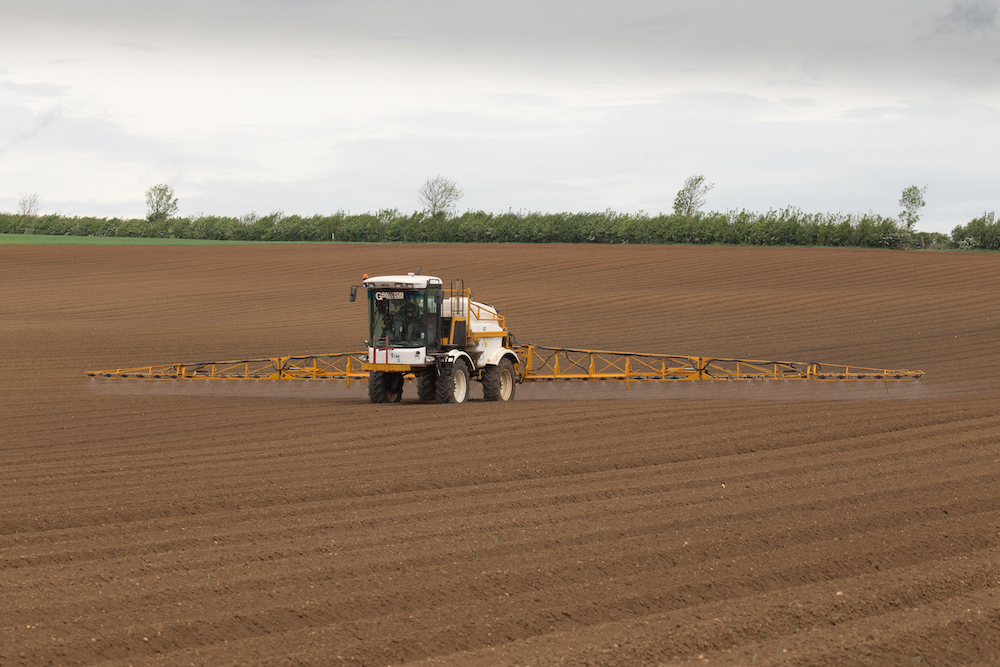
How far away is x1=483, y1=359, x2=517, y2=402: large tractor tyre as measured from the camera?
20797 mm

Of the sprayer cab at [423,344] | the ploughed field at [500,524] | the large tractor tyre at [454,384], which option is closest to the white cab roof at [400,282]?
the sprayer cab at [423,344]

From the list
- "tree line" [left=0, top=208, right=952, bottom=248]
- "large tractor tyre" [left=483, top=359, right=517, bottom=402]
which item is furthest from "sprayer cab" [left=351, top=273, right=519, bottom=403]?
"tree line" [left=0, top=208, right=952, bottom=248]

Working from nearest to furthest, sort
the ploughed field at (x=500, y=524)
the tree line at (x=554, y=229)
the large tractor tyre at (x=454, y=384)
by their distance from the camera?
the ploughed field at (x=500, y=524), the large tractor tyre at (x=454, y=384), the tree line at (x=554, y=229)

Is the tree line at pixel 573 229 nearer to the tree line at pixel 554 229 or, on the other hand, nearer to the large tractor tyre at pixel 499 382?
the tree line at pixel 554 229

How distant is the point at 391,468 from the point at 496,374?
8.87 metres

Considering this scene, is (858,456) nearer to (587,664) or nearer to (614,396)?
(587,664)

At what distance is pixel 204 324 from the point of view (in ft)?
110

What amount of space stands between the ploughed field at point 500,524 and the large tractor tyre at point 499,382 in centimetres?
93

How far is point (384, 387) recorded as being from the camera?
2005cm

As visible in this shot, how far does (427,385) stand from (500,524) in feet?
36.3

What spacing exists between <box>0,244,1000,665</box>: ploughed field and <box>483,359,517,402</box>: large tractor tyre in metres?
0.93

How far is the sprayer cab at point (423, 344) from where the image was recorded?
64.2 feet

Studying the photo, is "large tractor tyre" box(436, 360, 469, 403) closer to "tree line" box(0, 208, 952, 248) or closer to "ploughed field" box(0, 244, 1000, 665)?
"ploughed field" box(0, 244, 1000, 665)

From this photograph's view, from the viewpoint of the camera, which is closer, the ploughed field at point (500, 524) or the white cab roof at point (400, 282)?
the ploughed field at point (500, 524)
